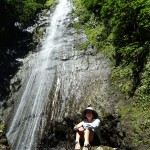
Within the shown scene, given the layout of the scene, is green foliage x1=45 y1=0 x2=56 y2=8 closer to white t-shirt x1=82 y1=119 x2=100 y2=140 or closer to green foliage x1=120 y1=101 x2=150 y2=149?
green foliage x1=120 y1=101 x2=150 y2=149

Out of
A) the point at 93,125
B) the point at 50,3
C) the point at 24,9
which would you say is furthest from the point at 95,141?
the point at 50,3

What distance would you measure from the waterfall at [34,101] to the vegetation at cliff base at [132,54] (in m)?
2.98

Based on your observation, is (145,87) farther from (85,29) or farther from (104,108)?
(85,29)

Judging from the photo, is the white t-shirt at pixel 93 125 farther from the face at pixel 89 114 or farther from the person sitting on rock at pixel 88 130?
the face at pixel 89 114

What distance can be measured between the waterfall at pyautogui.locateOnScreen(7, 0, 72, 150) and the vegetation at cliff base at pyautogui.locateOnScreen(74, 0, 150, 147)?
2977mm

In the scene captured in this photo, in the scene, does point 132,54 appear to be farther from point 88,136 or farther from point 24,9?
point 24,9

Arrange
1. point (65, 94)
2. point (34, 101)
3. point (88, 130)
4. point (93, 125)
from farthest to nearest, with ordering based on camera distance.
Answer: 1. point (34, 101)
2. point (65, 94)
3. point (93, 125)
4. point (88, 130)

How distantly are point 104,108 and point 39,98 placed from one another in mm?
3753

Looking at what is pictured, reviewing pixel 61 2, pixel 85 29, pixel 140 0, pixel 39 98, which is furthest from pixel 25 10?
pixel 140 0

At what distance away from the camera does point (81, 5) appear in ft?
70.1

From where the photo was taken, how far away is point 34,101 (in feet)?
48.2

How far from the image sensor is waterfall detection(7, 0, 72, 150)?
524 inches

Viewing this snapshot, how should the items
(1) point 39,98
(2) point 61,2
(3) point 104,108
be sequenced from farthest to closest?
(2) point 61,2 < (1) point 39,98 < (3) point 104,108

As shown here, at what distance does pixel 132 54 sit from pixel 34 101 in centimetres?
490
